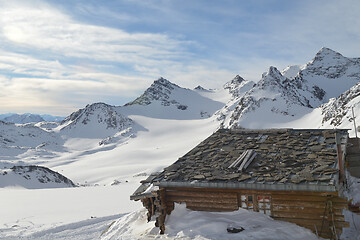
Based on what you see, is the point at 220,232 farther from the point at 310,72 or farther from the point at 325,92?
the point at 310,72

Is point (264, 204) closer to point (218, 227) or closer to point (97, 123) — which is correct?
→ point (218, 227)

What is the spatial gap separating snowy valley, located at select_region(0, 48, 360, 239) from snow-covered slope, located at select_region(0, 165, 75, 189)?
12 cm

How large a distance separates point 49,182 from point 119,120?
383 feet

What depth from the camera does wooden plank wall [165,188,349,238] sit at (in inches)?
437

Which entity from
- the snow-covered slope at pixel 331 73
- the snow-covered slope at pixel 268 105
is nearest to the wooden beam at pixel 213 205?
the snow-covered slope at pixel 268 105

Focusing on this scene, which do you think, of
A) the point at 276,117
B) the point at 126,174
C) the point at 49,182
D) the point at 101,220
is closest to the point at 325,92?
the point at 276,117

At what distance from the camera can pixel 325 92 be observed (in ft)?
393

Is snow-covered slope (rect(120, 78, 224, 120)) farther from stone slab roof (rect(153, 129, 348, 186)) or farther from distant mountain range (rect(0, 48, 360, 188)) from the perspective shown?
stone slab roof (rect(153, 129, 348, 186))

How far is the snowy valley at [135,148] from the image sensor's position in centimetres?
1695

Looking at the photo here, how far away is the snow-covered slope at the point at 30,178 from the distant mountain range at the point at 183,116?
34.3 feet

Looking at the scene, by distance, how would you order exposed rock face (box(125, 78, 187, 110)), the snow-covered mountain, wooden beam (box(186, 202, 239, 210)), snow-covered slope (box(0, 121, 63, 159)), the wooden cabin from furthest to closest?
exposed rock face (box(125, 78, 187, 110)) → snow-covered slope (box(0, 121, 63, 159)) → the snow-covered mountain → wooden beam (box(186, 202, 239, 210)) → the wooden cabin

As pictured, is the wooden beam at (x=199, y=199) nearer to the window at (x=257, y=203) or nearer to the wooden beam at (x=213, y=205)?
the wooden beam at (x=213, y=205)

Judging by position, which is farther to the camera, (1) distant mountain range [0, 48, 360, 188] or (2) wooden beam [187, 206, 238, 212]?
(1) distant mountain range [0, 48, 360, 188]

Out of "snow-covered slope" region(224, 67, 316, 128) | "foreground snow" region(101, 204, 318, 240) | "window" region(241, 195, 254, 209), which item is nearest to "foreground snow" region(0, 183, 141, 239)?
"foreground snow" region(101, 204, 318, 240)
